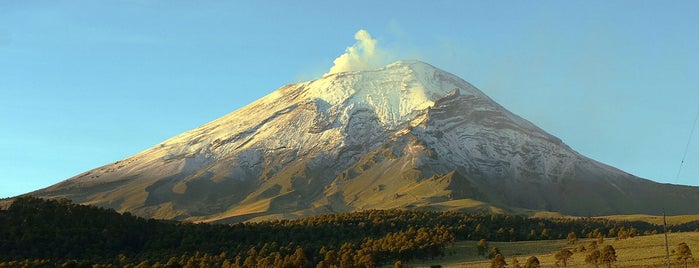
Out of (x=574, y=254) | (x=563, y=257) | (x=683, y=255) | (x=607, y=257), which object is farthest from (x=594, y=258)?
(x=574, y=254)

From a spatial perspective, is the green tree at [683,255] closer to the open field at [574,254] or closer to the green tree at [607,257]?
the open field at [574,254]

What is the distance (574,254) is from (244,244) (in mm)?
72682

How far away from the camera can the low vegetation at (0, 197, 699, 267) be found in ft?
466

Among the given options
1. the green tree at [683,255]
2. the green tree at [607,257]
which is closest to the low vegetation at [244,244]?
the green tree at [607,257]

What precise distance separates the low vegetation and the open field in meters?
0.29

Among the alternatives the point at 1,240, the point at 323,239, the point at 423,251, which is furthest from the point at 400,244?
the point at 1,240

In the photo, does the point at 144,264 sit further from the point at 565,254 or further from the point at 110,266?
the point at 565,254

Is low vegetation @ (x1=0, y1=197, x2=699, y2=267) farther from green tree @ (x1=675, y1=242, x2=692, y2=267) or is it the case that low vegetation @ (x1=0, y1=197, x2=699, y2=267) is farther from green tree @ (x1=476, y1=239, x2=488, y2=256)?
green tree @ (x1=675, y1=242, x2=692, y2=267)

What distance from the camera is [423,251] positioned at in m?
150

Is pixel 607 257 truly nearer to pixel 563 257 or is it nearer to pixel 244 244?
pixel 563 257

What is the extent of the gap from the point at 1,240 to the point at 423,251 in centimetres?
8675

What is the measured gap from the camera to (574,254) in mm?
136250

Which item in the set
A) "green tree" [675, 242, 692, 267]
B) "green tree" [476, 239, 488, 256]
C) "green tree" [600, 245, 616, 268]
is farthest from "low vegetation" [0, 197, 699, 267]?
"green tree" [675, 242, 692, 267]

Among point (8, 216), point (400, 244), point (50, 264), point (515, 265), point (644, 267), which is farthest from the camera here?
point (8, 216)
